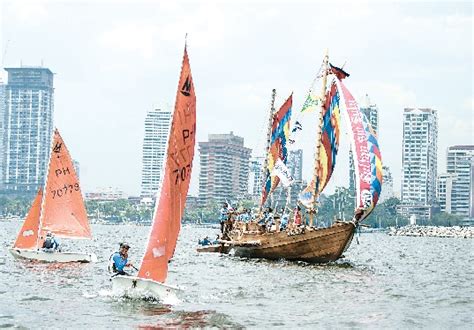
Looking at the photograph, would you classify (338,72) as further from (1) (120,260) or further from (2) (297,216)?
(1) (120,260)

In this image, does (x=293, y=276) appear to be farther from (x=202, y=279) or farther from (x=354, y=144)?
(x=354, y=144)

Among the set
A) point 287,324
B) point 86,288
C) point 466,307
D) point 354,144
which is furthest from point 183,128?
point 354,144

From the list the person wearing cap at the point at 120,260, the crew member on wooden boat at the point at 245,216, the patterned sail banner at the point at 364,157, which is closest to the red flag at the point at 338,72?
the patterned sail banner at the point at 364,157

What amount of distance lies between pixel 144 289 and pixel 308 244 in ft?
93.0

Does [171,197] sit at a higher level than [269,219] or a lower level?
higher

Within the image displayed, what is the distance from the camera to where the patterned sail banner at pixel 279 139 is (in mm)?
71812

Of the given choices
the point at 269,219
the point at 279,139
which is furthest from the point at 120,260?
the point at 279,139

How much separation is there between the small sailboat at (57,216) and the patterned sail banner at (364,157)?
673 inches

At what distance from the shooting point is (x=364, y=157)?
54.4 m

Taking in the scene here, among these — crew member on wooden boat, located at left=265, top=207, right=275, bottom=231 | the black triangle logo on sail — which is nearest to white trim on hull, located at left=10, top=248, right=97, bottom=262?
crew member on wooden boat, located at left=265, top=207, right=275, bottom=231

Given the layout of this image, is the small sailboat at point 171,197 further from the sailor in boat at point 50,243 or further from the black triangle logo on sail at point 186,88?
the sailor in boat at point 50,243

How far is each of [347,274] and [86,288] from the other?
1879 cm

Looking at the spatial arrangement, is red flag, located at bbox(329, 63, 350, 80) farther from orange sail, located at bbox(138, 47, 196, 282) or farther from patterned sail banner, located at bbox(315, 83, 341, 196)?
orange sail, located at bbox(138, 47, 196, 282)

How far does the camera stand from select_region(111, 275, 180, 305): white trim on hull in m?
32.7
